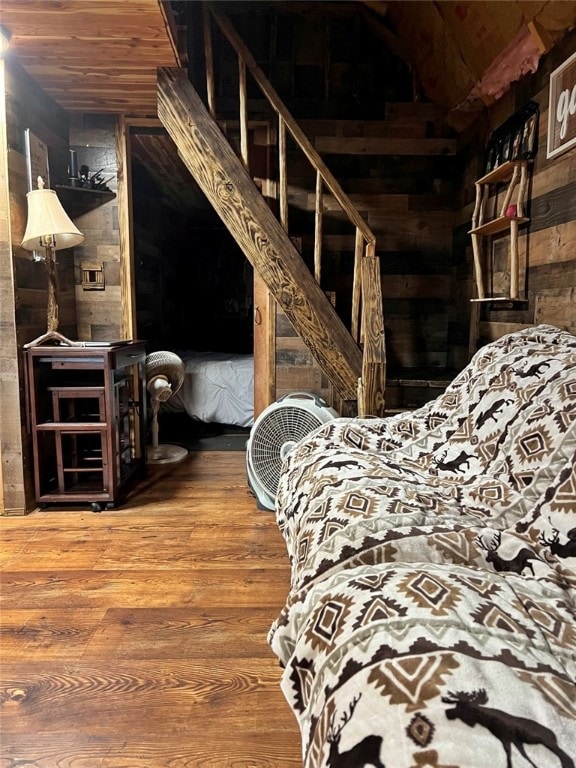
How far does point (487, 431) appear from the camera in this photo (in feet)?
5.38

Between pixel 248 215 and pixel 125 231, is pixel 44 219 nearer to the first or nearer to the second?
pixel 125 231

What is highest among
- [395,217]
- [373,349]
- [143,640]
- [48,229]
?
[395,217]

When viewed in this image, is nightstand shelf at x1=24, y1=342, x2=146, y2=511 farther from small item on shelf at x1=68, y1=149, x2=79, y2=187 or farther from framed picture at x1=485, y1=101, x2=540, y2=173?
framed picture at x1=485, y1=101, x2=540, y2=173

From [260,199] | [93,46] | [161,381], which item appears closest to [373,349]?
[260,199]

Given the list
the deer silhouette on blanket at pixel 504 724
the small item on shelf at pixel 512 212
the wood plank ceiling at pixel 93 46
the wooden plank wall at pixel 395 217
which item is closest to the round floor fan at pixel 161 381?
the wooden plank wall at pixel 395 217

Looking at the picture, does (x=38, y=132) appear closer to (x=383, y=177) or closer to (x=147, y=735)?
(x=383, y=177)

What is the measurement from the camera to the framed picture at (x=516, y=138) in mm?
2311

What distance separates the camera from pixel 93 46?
242 centimetres

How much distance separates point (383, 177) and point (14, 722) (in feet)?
11.4

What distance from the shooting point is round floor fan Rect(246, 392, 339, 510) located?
2.75 metres

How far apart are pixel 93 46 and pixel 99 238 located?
3.85 ft

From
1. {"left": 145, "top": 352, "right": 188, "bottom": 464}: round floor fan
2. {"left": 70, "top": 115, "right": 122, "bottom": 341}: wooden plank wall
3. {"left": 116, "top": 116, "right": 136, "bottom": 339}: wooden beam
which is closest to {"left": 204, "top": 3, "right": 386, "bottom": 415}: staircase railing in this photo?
{"left": 116, "top": 116, "right": 136, "bottom": 339}: wooden beam

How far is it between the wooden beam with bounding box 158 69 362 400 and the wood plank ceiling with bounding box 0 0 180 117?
206 millimetres

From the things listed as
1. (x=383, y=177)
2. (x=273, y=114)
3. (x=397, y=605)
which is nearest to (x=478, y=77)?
(x=383, y=177)
